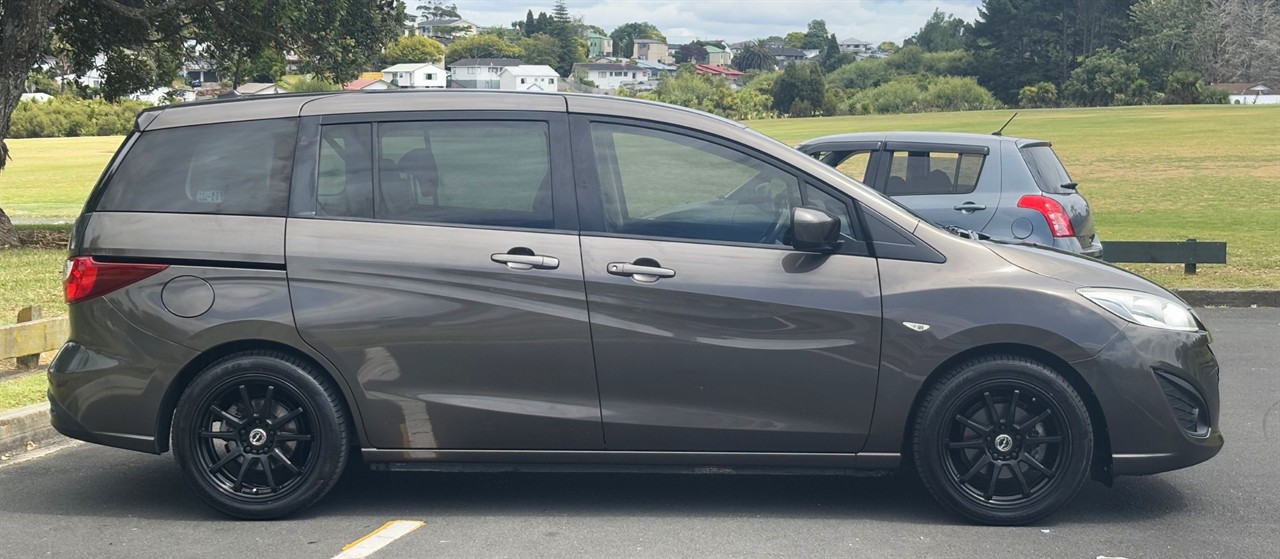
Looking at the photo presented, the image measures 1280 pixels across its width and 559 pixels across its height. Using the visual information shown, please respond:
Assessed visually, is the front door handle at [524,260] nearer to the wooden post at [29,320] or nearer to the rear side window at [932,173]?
the wooden post at [29,320]

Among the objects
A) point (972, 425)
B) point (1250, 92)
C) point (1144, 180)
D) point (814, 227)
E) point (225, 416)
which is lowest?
point (1250, 92)

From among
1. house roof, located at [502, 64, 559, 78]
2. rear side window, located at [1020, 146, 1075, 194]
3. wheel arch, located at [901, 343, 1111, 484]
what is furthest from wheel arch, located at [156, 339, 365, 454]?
house roof, located at [502, 64, 559, 78]

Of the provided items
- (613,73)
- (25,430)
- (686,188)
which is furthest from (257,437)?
(613,73)

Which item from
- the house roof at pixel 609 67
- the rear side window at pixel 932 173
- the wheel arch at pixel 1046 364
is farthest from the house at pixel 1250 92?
the wheel arch at pixel 1046 364

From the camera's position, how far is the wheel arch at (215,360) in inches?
211

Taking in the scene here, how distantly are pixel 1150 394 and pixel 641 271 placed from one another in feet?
A: 6.95

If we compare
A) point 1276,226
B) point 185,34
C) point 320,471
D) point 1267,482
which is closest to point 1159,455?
point 1267,482

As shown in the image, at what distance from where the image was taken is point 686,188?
17.9 feet

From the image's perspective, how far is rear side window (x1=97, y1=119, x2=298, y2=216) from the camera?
18.0ft

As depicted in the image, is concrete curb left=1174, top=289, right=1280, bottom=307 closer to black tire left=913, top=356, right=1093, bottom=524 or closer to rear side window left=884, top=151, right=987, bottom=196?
rear side window left=884, top=151, right=987, bottom=196

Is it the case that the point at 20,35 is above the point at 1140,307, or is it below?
above

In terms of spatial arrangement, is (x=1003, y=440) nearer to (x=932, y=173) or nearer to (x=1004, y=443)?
(x=1004, y=443)

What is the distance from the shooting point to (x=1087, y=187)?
34062 millimetres

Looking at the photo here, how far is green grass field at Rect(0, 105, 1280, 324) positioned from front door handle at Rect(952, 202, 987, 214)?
4.71 m
